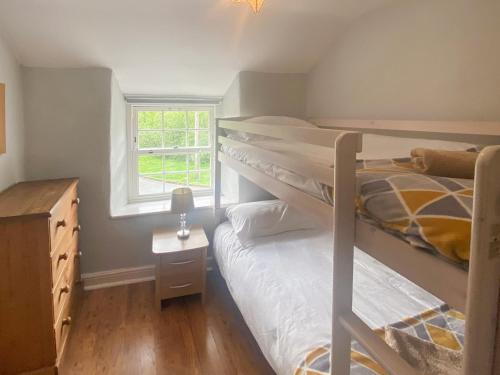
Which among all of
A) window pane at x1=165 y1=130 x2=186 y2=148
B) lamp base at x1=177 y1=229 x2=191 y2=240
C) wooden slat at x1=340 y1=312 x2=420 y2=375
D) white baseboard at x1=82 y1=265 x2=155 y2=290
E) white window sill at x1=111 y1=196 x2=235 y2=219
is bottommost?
white baseboard at x1=82 y1=265 x2=155 y2=290

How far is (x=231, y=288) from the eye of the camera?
2170mm

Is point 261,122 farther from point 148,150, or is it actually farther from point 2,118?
point 2,118

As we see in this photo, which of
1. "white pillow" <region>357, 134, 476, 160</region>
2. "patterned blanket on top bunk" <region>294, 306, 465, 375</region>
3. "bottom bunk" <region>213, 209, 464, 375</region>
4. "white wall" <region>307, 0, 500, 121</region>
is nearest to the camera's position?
"patterned blanket on top bunk" <region>294, 306, 465, 375</region>

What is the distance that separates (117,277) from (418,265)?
260 centimetres

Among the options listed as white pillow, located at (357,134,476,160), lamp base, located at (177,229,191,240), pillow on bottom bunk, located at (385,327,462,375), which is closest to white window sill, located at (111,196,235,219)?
lamp base, located at (177,229,191,240)

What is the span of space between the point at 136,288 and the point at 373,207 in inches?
94.1

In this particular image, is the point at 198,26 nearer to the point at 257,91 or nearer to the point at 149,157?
the point at 257,91

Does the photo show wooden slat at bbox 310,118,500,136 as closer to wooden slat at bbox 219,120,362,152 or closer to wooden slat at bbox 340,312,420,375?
wooden slat at bbox 219,120,362,152

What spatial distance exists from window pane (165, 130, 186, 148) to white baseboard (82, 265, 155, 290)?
118 centimetres

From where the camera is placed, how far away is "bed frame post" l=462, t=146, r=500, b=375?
0.54 m

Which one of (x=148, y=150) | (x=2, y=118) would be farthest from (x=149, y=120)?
(x=2, y=118)

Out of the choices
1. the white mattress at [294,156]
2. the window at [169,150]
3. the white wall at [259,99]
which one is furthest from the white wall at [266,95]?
the white mattress at [294,156]

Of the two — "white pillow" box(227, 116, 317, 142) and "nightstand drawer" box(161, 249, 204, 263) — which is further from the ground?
"white pillow" box(227, 116, 317, 142)

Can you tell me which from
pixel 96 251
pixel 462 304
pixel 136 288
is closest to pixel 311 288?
pixel 462 304
